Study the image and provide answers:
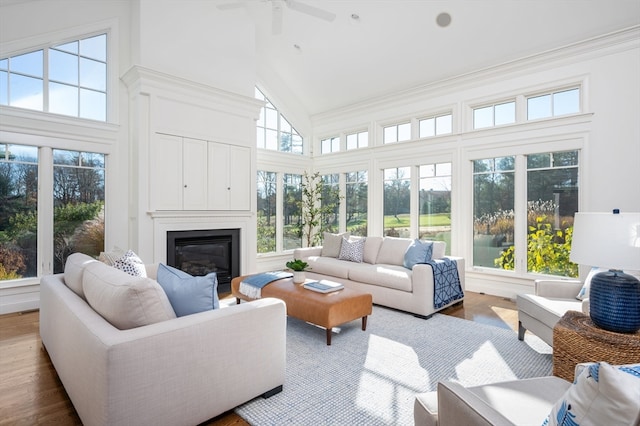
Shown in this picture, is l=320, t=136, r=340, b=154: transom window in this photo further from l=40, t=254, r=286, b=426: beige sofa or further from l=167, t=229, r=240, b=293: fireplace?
l=40, t=254, r=286, b=426: beige sofa

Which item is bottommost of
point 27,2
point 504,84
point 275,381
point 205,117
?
point 275,381

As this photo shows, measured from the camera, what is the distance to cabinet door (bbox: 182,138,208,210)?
16.2 ft

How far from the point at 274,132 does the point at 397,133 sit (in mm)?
2492

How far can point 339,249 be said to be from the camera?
5516 millimetres

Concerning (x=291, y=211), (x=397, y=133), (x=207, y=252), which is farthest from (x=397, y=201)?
(x=207, y=252)

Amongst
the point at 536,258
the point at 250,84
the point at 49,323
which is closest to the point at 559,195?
the point at 536,258

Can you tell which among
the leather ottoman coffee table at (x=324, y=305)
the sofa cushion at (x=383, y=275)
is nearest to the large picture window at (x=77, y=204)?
the leather ottoman coffee table at (x=324, y=305)

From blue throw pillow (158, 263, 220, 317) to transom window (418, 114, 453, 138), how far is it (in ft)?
15.7

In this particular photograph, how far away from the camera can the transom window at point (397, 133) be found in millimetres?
6188

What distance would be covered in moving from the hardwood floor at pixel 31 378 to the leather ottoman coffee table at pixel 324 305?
1.22 metres

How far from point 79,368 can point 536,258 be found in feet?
17.2

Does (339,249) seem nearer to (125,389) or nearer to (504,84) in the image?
(504,84)

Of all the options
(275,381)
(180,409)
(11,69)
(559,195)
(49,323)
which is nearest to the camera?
(180,409)

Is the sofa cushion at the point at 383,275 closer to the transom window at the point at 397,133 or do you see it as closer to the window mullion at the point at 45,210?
the transom window at the point at 397,133
